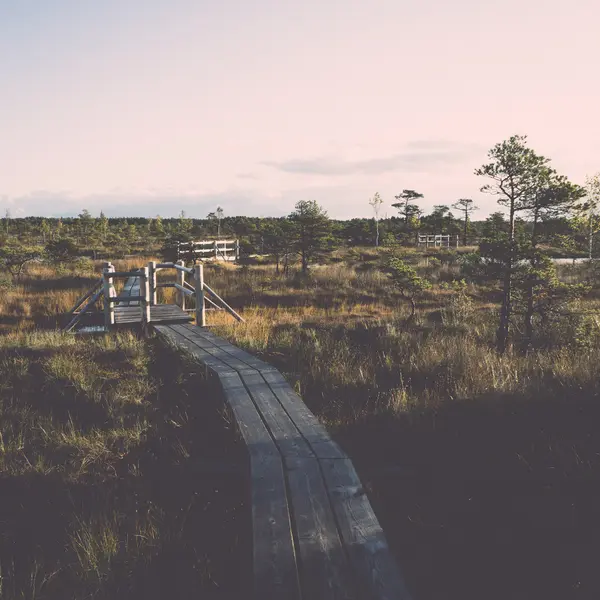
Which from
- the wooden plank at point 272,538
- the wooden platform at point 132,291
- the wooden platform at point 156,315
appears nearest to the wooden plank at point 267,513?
the wooden plank at point 272,538

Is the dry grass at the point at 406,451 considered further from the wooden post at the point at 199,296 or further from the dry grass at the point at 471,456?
the wooden post at the point at 199,296

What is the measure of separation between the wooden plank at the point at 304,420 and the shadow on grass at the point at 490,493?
29cm

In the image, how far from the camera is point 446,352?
21.5 ft

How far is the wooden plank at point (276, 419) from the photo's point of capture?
3.66 metres

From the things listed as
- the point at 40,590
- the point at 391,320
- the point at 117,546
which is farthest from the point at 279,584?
the point at 391,320

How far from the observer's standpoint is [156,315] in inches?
387

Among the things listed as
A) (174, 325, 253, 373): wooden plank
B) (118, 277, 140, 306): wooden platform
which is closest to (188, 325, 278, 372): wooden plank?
(174, 325, 253, 373): wooden plank

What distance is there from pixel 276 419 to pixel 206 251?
2344cm

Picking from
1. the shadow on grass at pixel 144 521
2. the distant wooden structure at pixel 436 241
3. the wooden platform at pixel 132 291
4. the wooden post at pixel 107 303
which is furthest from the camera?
the distant wooden structure at pixel 436 241

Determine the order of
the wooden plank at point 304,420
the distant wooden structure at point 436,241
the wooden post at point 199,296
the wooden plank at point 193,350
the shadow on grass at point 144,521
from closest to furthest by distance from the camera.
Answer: the shadow on grass at point 144,521, the wooden plank at point 304,420, the wooden plank at point 193,350, the wooden post at point 199,296, the distant wooden structure at point 436,241

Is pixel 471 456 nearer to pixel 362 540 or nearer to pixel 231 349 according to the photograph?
pixel 362 540

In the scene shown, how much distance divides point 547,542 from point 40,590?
9.92ft

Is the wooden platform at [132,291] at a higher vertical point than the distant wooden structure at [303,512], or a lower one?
higher

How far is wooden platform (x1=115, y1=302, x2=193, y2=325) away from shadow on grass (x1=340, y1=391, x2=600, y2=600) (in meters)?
6.06
